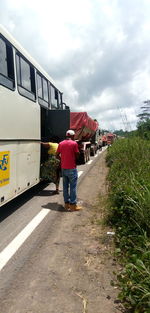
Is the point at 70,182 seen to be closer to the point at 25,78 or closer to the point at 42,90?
the point at 25,78

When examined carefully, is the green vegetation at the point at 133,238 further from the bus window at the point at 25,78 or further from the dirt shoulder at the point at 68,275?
the bus window at the point at 25,78

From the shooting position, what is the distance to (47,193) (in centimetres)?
889

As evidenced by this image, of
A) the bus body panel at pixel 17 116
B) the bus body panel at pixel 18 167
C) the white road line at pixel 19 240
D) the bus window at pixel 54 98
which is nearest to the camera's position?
the white road line at pixel 19 240

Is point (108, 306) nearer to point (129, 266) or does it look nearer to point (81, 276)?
point (129, 266)

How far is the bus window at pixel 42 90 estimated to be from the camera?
8441 millimetres

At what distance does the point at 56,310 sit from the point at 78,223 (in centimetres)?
293

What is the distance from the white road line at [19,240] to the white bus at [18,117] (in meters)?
0.67

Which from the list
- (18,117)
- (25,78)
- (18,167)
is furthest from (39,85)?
(18,167)

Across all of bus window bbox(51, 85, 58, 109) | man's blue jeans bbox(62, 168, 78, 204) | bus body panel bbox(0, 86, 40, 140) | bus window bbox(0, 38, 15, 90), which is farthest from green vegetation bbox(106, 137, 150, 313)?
bus window bbox(51, 85, 58, 109)

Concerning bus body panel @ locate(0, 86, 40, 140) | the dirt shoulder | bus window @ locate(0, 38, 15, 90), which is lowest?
the dirt shoulder

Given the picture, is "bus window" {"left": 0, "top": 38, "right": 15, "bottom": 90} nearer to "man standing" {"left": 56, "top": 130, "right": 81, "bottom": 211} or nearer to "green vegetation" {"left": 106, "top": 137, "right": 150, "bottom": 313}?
"man standing" {"left": 56, "top": 130, "right": 81, "bottom": 211}

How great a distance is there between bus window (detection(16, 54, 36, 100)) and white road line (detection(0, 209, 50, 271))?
277 cm

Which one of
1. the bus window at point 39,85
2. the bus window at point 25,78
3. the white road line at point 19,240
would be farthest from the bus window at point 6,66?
the white road line at point 19,240

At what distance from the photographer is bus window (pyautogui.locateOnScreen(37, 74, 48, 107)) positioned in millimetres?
8441
